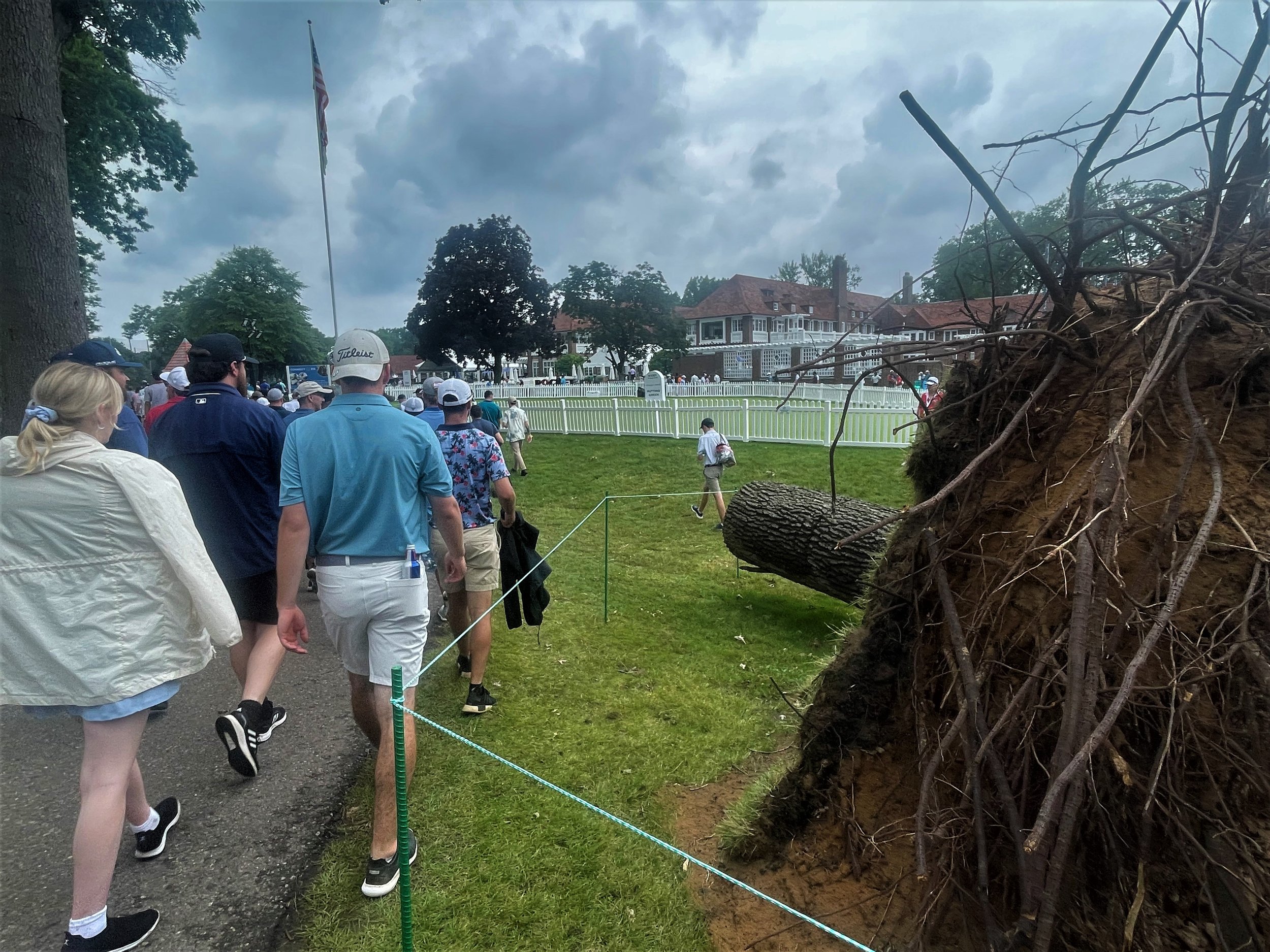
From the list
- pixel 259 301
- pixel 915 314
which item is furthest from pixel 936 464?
pixel 259 301

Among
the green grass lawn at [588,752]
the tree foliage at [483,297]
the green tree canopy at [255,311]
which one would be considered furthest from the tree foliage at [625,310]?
the green grass lawn at [588,752]

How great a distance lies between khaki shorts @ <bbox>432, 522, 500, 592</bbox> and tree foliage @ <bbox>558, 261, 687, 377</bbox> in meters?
44.5

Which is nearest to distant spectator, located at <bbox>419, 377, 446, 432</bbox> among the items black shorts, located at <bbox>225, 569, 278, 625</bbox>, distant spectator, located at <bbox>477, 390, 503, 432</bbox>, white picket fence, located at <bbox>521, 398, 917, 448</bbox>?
black shorts, located at <bbox>225, 569, 278, 625</bbox>

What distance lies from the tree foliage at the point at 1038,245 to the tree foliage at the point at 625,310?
4631cm

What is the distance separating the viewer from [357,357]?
8.82 feet

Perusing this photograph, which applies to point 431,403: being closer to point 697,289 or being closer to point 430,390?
point 430,390

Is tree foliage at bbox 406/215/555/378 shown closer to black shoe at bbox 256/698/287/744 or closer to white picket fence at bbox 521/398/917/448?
white picket fence at bbox 521/398/917/448

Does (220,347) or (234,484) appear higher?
(220,347)

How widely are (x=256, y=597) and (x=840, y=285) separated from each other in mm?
54865

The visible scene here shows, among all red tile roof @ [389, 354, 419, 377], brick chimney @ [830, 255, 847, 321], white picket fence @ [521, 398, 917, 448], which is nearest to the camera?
white picket fence @ [521, 398, 917, 448]

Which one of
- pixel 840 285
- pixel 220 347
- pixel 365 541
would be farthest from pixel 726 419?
pixel 840 285

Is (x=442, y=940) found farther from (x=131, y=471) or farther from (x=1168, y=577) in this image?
(x=1168, y=577)

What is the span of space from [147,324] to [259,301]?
49.1m

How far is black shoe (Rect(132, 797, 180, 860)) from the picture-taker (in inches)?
103
